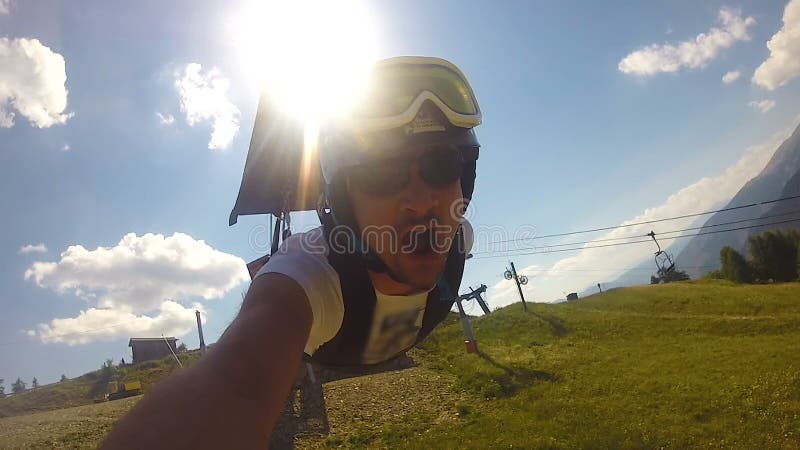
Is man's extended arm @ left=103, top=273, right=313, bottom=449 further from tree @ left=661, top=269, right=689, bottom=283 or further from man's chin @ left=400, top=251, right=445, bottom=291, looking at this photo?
tree @ left=661, top=269, right=689, bottom=283

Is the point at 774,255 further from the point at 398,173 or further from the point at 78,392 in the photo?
the point at 78,392

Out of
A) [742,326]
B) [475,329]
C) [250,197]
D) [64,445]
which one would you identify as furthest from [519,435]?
[742,326]

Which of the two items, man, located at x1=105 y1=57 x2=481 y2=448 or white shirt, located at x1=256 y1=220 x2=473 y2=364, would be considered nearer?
man, located at x1=105 y1=57 x2=481 y2=448

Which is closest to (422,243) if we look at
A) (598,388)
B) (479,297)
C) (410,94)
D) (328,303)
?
(328,303)

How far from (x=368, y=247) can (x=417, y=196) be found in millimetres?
383

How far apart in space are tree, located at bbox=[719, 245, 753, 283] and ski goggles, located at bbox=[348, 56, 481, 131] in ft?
216

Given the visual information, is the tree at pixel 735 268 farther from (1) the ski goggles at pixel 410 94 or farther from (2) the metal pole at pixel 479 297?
(1) the ski goggles at pixel 410 94

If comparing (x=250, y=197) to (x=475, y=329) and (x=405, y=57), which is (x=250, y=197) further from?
(x=475, y=329)

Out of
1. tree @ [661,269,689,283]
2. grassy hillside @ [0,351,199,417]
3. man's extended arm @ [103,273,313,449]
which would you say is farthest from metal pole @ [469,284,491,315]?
tree @ [661,269,689,283]

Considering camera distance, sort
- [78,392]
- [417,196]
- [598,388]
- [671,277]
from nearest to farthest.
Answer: [417,196] < [598,388] < [78,392] < [671,277]

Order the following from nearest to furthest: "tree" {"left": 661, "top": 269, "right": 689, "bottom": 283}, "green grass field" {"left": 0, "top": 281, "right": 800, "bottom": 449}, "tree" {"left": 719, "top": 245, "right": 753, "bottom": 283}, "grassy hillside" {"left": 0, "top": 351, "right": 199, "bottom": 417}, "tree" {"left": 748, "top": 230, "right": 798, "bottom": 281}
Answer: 1. "green grass field" {"left": 0, "top": 281, "right": 800, "bottom": 449}
2. "grassy hillside" {"left": 0, "top": 351, "right": 199, "bottom": 417}
3. "tree" {"left": 748, "top": 230, "right": 798, "bottom": 281}
4. "tree" {"left": 719, "top": 245, "right": 753, "bottom": 283}
5. "tree" {"left": 661, "top": 269, "right": 689, "bottom": 283}

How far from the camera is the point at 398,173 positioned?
2.01 meters

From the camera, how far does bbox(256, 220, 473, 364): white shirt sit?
188cm

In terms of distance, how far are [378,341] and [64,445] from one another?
16801mm
